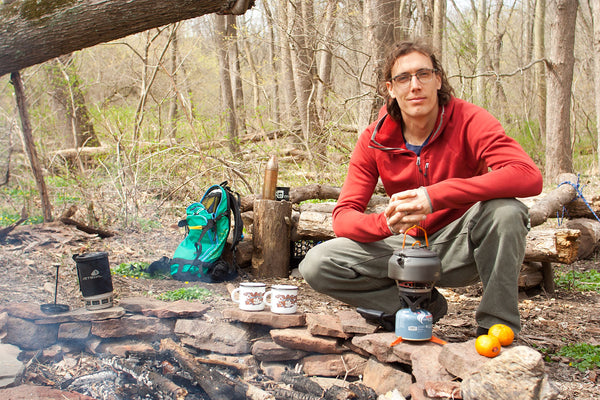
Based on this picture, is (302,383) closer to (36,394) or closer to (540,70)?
(36,394)

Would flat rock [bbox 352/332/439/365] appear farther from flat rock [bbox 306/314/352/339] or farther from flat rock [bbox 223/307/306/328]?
flat rock [bbox 223/307/306/328]

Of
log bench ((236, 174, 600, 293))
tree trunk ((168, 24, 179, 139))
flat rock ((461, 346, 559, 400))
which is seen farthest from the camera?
tree trunk ((168, 24, 179, 139))

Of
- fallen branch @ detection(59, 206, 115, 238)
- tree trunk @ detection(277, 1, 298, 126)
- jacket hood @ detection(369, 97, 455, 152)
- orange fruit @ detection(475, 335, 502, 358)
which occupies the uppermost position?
tree trunk @ detection(277, 1, 298, 126)

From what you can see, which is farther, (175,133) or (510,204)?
(175,133)

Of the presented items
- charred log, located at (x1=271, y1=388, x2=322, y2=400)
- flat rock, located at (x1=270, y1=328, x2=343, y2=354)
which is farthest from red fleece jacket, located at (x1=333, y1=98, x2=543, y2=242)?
charred log, located at (x1=271, y1=388, x2=322, y2=400)

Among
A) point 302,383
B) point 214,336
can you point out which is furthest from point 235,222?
point 302,383

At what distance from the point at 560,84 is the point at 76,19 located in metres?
7.76

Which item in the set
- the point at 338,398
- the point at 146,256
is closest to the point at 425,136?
the point at 338,398

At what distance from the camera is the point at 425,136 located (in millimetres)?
2865

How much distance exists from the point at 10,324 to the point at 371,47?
5.28 metres

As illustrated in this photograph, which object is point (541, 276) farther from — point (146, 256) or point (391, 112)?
point (146, 256)

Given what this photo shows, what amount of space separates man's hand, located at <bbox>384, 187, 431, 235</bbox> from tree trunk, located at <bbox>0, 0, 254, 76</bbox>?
2.11 metres

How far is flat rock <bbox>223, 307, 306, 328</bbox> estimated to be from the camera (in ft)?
9.98

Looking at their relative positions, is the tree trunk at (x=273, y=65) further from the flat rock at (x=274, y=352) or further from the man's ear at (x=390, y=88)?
the flat rock at (x=274, y=352)
